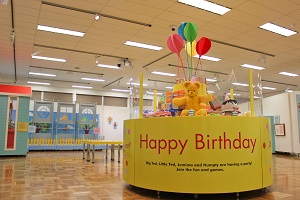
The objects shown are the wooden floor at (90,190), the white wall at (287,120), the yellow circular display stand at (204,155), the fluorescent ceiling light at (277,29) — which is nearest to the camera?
the yellow circular display stand at (204,155)

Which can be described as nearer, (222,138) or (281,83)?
(222,138)

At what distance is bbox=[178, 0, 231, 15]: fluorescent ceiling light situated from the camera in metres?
5.34

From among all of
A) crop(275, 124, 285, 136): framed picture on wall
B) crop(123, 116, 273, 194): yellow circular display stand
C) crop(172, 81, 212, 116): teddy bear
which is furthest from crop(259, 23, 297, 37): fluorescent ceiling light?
crop(275, 124, 285, 136): framed picture on wall

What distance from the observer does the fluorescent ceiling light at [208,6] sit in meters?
5.34

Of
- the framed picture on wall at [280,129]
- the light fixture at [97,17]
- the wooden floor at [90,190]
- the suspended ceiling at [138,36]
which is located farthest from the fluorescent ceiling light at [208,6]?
the framed picture on wall at [280,129]

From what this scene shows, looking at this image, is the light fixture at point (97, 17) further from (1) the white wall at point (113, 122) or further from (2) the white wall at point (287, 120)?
(1) the white wall at point (113, 122)

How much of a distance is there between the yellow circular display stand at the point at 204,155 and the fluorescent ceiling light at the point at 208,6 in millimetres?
2972

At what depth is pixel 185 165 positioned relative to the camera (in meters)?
3.19

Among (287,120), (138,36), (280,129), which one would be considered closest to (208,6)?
(138,36)

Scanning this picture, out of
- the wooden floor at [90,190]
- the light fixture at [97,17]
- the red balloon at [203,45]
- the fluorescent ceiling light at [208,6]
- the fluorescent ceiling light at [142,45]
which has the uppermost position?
the fluorescent ceiling light at [208,6]

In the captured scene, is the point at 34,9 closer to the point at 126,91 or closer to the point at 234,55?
the point at 234,55

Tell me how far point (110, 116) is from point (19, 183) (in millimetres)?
12457

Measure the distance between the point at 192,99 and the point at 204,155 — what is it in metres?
0.95

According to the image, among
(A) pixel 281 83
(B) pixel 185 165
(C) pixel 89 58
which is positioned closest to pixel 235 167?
(B) pixel 185 165
